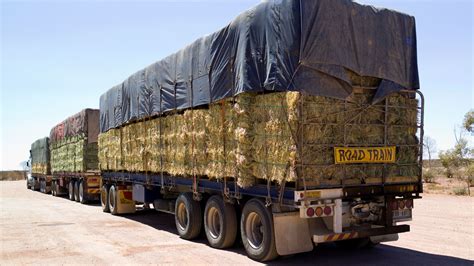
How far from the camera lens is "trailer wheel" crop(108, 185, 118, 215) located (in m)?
16.2

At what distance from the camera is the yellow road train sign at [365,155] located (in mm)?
7633

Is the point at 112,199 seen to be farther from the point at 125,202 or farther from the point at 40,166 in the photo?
the point at 40,166

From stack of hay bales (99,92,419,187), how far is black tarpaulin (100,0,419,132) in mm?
248

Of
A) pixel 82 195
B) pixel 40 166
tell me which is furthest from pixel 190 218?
pixel 40 166

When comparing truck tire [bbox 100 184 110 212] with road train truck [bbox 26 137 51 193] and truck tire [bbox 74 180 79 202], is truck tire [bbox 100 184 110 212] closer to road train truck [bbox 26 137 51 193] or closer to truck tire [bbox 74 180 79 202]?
truck tire [bbox 74 180 79 202]

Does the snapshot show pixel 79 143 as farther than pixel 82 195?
Yes

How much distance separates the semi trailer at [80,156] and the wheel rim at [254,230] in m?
14.7

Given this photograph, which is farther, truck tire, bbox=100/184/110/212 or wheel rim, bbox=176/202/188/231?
truck tire, bbox=100/184/110/212

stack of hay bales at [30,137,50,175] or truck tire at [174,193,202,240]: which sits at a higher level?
stack of hay bales at [30,137,50,175]

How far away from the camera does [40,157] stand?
33594 millimetres

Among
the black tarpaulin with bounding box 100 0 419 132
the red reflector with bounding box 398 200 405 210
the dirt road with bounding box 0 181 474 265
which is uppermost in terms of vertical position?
the black tarpaulin with bounding box 100 0 419 132

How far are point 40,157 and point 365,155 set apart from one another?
3032 cm

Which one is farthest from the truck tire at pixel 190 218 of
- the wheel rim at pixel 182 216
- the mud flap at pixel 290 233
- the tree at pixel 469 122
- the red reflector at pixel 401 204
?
the tree at pixel 469 122

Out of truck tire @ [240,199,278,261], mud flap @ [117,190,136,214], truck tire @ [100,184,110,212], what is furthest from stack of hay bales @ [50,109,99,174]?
truck tire @ [240,199,278,261]
